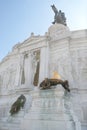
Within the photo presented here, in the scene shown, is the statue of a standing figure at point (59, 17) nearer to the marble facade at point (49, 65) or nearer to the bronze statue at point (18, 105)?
the marble facade at point (49, 65)

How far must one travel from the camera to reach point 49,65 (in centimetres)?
1530

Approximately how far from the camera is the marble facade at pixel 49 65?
41.0 ft

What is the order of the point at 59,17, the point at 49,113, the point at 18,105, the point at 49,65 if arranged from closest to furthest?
the point at 49,113 → the point at 18,105 → the point at 49,65 → the point at 59,17

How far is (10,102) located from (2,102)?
1620 mm

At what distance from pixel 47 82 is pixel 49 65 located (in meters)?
6.72

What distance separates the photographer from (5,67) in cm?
2003

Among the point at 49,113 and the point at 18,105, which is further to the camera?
the point at 18,105

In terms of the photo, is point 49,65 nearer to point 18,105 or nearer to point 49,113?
point 18,105

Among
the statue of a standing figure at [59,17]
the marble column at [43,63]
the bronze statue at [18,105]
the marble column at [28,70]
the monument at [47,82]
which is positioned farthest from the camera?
the statue of a standing figure at [59,17]

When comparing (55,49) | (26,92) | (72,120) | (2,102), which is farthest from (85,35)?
(2,102)

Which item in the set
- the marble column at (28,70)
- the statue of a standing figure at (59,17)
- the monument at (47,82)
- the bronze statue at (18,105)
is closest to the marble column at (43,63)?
the monument at (47,82)

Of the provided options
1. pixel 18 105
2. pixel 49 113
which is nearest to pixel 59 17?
pixel 18 105

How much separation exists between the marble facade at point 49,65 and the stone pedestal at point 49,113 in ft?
13.0

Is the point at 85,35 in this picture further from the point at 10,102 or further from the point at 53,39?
the point at 10,102
